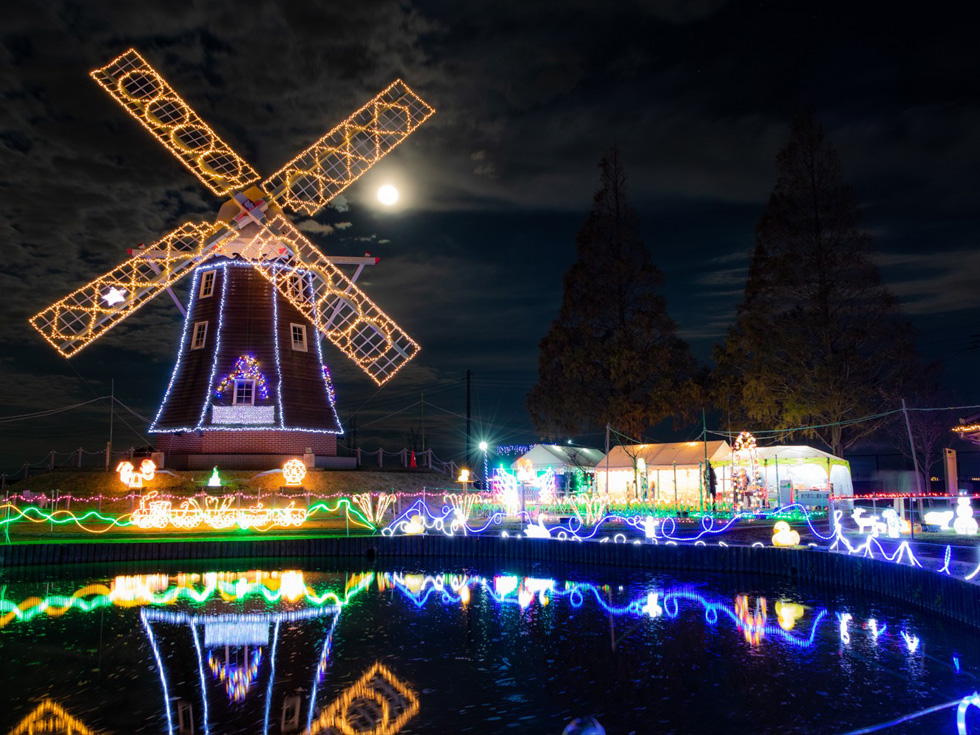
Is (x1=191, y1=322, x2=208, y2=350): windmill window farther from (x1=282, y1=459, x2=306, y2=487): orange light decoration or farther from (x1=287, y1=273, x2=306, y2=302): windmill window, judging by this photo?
(x1=282, y1=459, x2=306, y2=487): orange light decoration

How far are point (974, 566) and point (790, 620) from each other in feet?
12.1

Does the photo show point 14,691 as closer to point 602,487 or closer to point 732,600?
point 732,600

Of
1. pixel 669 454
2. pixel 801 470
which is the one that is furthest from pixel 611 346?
pixel 801 470

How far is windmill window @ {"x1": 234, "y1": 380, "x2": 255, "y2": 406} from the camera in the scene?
99.0 feet

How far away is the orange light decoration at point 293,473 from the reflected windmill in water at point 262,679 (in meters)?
13.6

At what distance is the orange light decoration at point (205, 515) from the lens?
25.9m

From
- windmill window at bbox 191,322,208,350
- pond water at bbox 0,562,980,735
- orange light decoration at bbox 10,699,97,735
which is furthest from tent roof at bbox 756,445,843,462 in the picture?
orange light decoration at bbox 10,699,97,735

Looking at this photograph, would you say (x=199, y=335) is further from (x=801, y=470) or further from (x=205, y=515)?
(x=801, y=470)

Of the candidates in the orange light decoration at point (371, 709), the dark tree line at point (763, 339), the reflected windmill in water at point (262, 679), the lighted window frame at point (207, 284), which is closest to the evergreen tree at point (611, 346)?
the dark tree line at point (763, 339)

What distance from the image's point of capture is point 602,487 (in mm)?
36875

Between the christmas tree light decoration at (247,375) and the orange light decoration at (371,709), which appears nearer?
the orange light decoration at (371,709)

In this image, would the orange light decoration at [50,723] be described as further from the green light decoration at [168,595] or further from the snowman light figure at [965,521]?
the snowman light figure at [965,521]

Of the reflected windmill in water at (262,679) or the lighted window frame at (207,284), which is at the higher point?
the lighted window frame at (207,284)

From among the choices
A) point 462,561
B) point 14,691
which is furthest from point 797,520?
point 14,691
